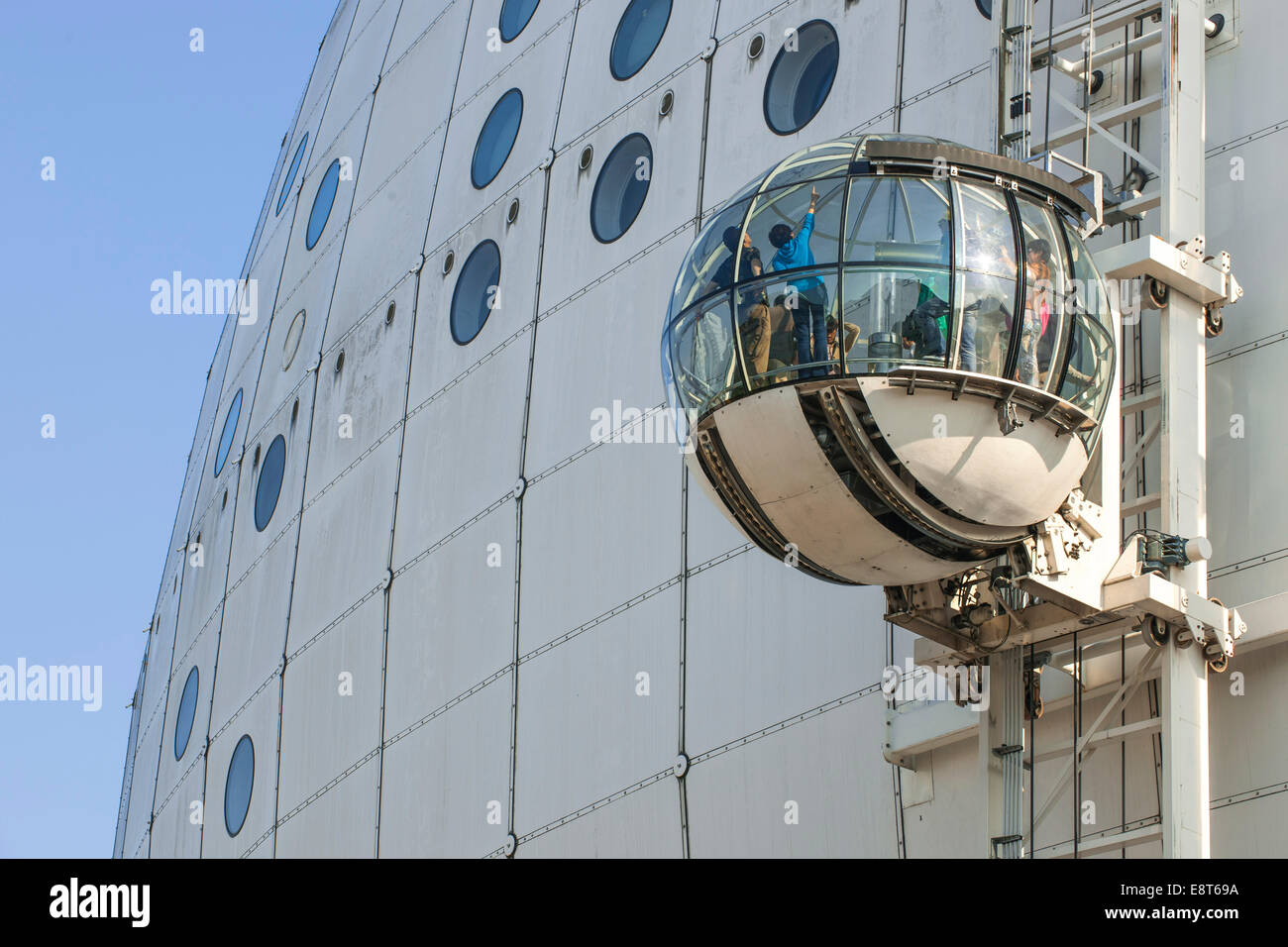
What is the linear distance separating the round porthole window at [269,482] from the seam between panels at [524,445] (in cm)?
566

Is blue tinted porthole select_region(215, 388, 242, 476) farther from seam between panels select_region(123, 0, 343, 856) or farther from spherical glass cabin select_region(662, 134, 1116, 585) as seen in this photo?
spherical glass cabin select_region(662, 134, 1116, 585)

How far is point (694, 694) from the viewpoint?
15789 mm

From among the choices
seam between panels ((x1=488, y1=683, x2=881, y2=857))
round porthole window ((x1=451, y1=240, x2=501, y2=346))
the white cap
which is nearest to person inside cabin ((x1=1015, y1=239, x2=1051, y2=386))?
the white cap

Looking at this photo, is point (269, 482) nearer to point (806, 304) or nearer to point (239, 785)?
point (239, 785)

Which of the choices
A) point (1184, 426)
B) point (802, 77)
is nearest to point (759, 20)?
point (802, 77)

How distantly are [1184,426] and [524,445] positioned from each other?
7435mm

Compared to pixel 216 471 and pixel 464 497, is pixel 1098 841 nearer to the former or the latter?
pixel 464 497

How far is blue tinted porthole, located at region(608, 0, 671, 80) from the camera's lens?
1908 cm

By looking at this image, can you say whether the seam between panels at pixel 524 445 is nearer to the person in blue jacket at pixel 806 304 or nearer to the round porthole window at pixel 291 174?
the person in blue jacket at pixel 806 304

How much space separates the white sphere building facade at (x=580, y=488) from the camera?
12922 mm

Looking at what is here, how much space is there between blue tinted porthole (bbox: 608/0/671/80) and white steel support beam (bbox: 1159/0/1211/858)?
6.50 metres

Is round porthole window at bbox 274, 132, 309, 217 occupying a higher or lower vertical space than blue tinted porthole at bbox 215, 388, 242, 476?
higher

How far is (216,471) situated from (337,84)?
5.34 metres

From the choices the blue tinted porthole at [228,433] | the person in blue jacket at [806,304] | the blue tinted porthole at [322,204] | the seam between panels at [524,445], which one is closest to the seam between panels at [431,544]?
the seam between panels at [524,445]
